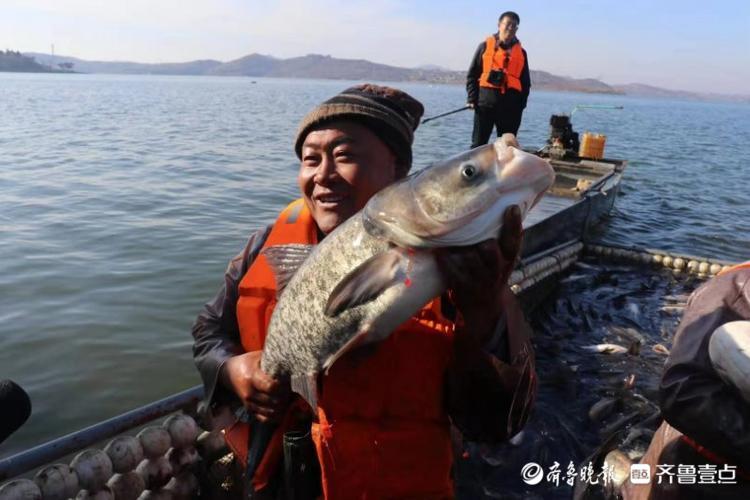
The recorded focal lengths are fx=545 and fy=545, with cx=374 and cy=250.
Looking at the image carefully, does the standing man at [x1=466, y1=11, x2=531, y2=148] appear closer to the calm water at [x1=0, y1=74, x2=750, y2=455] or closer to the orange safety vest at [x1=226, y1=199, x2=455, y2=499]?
the calm water at [x1=0, y1=74, x2=750, y2=455]

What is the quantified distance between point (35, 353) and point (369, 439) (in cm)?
718

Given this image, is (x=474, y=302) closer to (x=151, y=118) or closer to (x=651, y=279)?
(x=651, y=279)

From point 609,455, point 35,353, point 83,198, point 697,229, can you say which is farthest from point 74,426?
point 697,229

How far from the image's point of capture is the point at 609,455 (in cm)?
466

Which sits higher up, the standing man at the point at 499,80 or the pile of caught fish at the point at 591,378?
the standing man at the point at 499,80

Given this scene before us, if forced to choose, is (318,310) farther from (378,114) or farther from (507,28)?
(507,28)

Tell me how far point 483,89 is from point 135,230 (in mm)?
8636

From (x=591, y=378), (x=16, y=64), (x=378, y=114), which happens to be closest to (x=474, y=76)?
(x=591, y=378)

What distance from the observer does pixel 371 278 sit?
7.12ft

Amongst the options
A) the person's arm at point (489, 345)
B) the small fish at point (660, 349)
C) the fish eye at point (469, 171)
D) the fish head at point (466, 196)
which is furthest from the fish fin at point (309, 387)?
the small fish at point (660, 349)

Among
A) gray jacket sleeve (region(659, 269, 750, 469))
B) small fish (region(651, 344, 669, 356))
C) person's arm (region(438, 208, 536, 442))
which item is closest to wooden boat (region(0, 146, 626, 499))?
small fish (region(651, 344, 669, 356))

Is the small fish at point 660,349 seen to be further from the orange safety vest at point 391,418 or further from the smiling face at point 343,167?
the smiling face at point 343,167

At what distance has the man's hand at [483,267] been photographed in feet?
6.66

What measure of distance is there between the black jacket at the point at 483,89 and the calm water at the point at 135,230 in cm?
461
